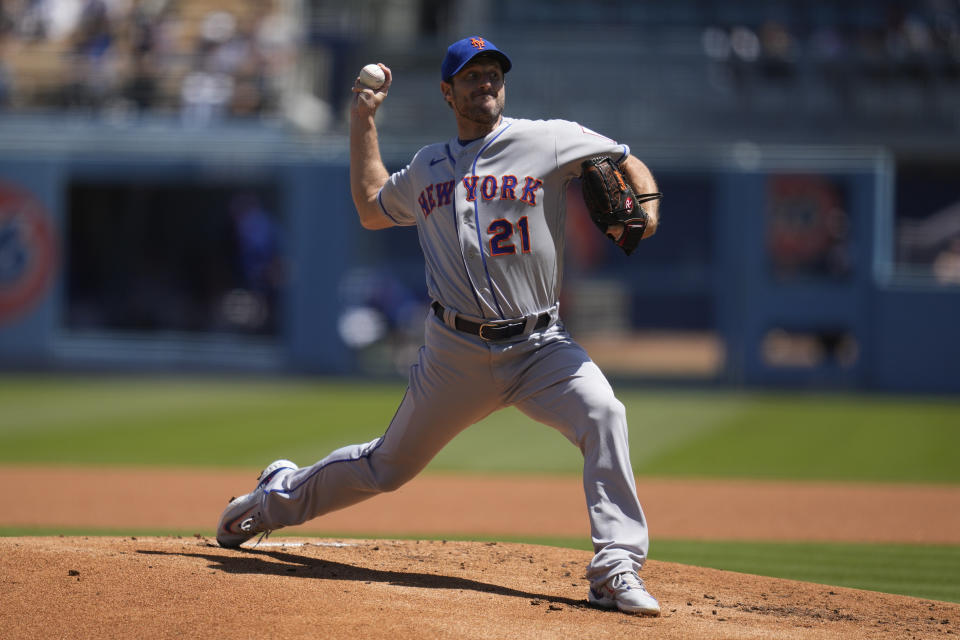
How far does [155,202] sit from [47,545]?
1348 centimetres

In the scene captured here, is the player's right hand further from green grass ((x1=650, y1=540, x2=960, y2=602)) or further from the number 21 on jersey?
green grass ((x1=650, y1=540, x2=960, y2=602))

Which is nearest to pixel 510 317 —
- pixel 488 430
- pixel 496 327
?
pixel 496 327

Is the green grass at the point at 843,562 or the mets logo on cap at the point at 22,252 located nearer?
the green grass at the point at 843,562

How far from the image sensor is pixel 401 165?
1591 centimetres

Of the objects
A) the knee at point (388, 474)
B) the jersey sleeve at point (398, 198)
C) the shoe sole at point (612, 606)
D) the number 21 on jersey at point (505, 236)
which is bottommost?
the shoe sole at point (612, 606)

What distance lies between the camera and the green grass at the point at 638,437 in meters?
6.09

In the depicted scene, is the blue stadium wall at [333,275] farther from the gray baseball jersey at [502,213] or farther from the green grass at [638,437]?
the gray baseball jersey at [502,213]

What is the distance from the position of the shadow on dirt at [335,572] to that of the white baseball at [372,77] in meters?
1.79

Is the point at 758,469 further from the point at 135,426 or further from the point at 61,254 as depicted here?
the point at 61,254

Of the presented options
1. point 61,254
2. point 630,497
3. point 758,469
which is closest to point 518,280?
point 630,497

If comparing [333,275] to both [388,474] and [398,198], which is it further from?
[388,474]

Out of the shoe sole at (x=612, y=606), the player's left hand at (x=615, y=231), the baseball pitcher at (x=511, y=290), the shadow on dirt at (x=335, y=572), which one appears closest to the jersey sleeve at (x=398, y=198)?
the baseball pitcher at (x=511, y=290)

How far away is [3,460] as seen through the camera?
368 inches

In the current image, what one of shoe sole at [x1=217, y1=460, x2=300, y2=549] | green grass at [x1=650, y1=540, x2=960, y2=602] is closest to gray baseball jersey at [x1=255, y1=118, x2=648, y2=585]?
shoe sole at [x1=217, y1=460, x2=300, y2=549]
